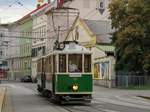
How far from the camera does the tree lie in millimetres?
60656

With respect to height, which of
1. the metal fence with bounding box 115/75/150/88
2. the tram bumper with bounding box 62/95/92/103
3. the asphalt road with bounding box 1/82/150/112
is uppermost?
the metal fence with bounding box 115/75/150/88

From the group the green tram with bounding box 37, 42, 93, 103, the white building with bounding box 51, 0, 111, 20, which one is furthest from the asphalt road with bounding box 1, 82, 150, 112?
the white building with bounding box 51, 0, 111, 20

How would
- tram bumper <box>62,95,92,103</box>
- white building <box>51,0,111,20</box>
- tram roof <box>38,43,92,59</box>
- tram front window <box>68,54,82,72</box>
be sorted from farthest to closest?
white building <box>51,0,111,20</box> < tram roof <box>38,43,92,59</box> < tram front window <box>68,54,82,72</box> < tram bumper <box>62,95,92,103</box>

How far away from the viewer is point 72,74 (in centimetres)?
3064

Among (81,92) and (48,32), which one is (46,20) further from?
(81,92)

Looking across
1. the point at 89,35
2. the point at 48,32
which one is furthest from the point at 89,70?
the point at 48,32

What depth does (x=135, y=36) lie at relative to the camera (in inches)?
2391

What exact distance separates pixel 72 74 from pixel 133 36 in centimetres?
3100

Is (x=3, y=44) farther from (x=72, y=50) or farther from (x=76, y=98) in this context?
(x=76, y=98)

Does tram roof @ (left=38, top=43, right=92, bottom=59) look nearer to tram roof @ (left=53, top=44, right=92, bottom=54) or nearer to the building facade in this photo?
tram roof @ (left=53, top=44, right=92, bottom=54)

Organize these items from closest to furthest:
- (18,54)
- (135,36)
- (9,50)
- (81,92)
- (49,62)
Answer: (81,92)
(49,62)
(135,36)
(18,54)
(9,50)

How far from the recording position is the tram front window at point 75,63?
101 feet

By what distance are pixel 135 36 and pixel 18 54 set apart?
71.4m

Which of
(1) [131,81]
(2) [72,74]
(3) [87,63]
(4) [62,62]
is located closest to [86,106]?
(2) [72,74]
